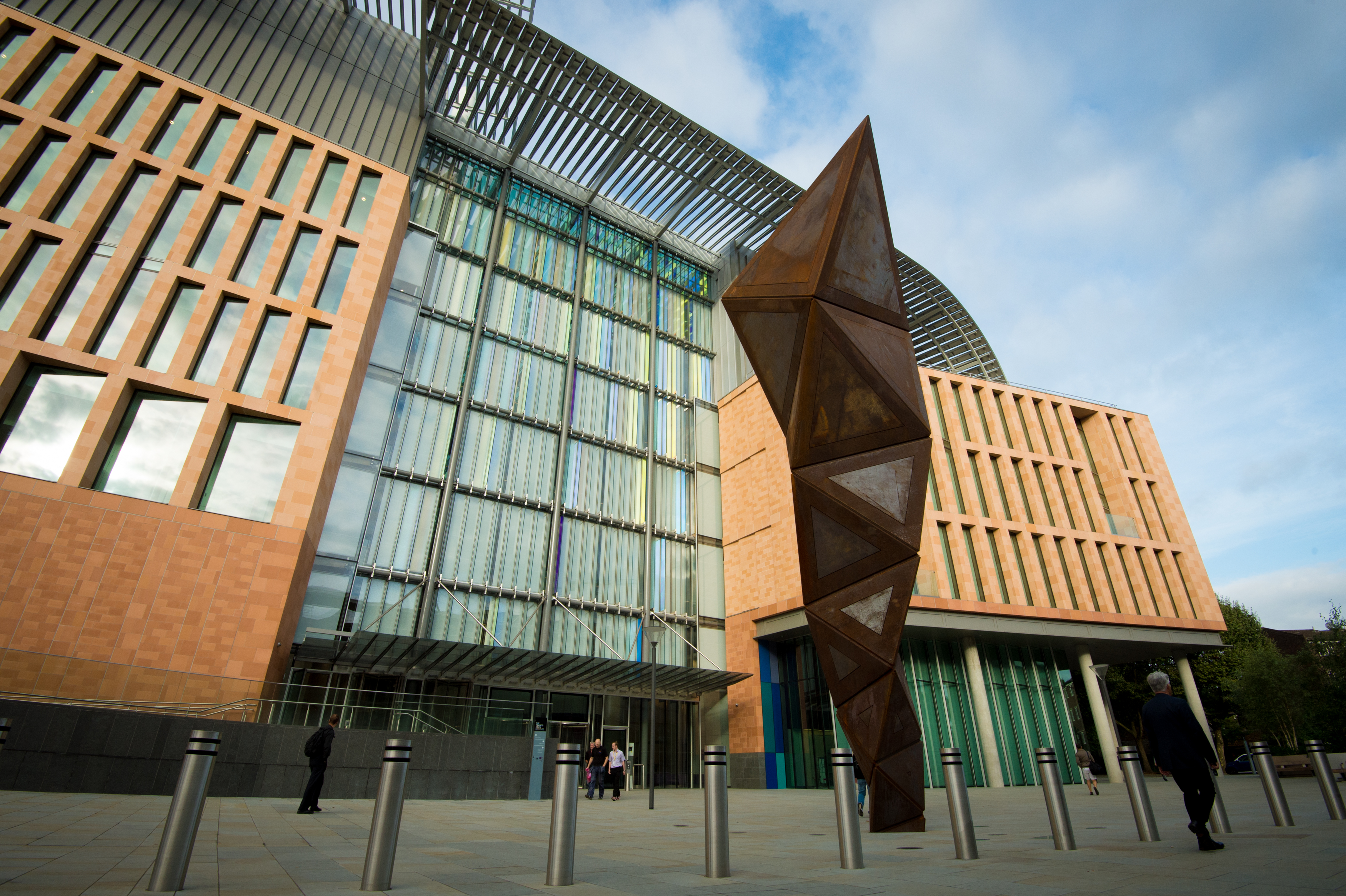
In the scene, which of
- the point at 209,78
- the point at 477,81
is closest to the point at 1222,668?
the point at 477,81

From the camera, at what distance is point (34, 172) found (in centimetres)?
2030

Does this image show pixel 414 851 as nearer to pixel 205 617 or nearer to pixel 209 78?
pixel 205 617

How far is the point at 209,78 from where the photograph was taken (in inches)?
954

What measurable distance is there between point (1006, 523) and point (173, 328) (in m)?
31.9

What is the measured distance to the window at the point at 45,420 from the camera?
1734 cm

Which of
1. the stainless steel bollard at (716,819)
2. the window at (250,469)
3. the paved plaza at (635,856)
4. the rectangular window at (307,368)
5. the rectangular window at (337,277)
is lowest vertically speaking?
the paved plaza at (635,856)

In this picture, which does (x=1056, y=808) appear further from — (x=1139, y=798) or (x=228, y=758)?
(x=228, y=758)

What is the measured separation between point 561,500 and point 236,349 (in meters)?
13.5

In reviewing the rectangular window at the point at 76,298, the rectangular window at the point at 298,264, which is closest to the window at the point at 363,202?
the rectangular window at the point at 298,264

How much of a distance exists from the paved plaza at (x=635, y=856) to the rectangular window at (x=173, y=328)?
12815mm

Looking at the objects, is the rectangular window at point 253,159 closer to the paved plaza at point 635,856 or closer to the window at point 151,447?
the window at point 151,447

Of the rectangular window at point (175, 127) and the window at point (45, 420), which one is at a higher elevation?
the rectangular window at point (175, 127)

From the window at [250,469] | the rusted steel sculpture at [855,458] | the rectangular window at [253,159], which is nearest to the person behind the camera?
the rusted steel sculpture at [855,458]

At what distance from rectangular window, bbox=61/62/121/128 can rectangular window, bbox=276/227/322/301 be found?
6985 mm
